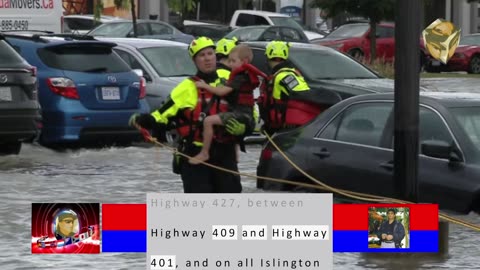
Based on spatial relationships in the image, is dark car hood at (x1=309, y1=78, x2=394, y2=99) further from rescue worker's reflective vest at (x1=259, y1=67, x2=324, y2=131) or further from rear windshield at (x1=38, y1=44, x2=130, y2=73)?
rescue worker's reflective vest at (x1=259, y1=67, x2=324, y2=131)

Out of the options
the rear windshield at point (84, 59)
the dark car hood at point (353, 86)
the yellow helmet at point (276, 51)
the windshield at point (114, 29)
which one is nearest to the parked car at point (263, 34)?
the windshield at point (114, 29)

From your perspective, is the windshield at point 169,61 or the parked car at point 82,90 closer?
the parked car at point 82,90

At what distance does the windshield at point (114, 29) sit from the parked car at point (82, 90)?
15726mm

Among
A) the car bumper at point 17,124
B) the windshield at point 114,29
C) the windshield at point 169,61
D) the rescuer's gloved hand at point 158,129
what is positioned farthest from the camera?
the windshield at point 114,29

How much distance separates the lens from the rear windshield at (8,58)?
15703 mm

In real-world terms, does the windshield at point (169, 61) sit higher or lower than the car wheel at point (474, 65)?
higher

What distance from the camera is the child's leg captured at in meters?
8.31

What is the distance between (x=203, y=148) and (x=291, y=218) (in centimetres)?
230

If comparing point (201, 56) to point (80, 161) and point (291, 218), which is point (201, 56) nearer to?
point (291, 218)

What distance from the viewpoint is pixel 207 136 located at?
8.40 m

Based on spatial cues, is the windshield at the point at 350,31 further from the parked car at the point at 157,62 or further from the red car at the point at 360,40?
the parked car at the point at 157,62

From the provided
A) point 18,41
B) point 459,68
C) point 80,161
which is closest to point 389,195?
point 80,161

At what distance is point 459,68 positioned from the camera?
131 ft

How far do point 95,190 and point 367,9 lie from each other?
22.1 meters
